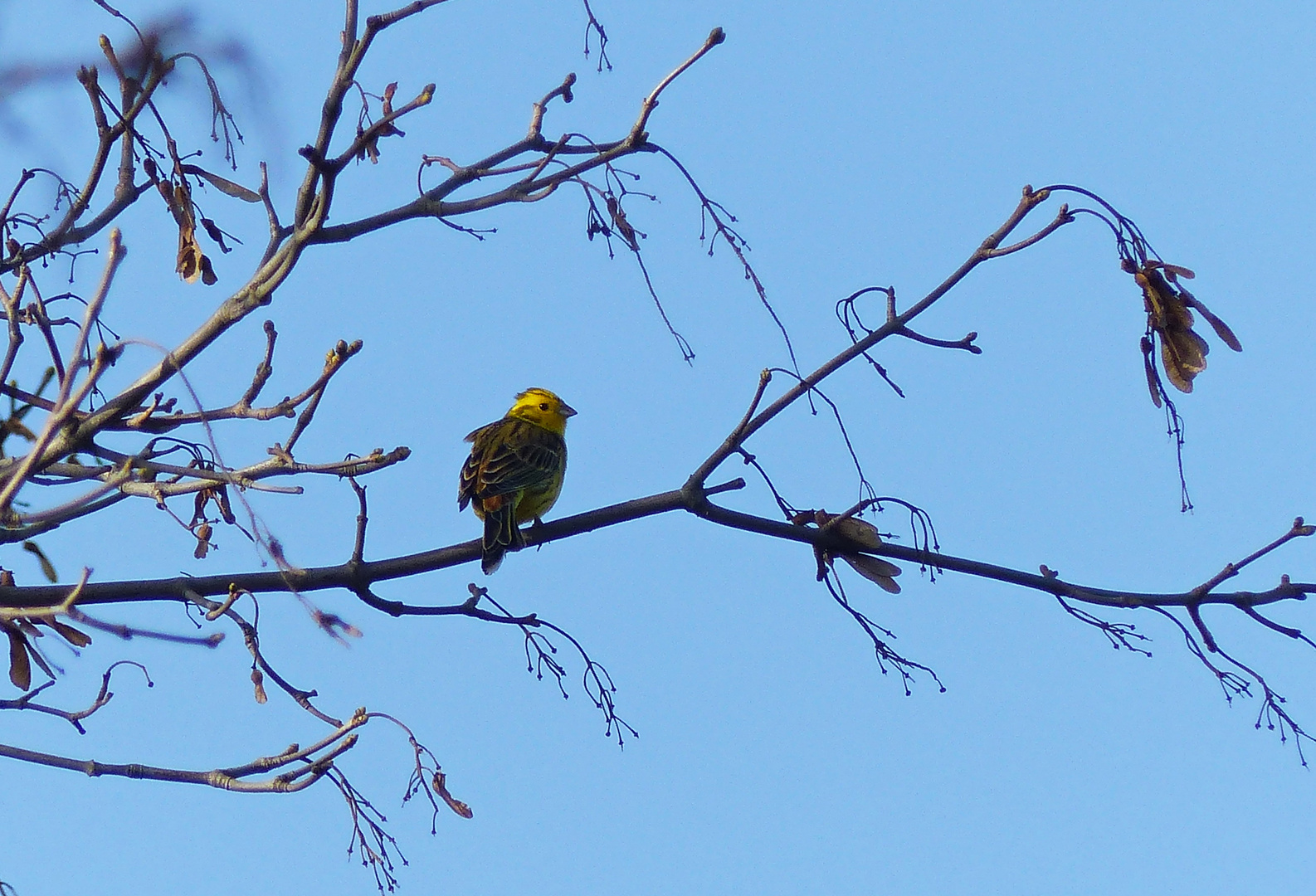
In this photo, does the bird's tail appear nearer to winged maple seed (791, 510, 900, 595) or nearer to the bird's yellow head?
winged maple seed (791, 510, 900, 595)

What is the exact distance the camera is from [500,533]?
6.88m

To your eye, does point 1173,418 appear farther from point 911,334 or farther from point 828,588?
point 828,588

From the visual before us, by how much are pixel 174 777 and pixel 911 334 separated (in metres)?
2.66

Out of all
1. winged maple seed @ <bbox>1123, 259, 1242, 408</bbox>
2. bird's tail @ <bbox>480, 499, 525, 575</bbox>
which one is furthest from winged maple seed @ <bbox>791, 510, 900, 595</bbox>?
bird's tail @ <bbox>480, 499, 525, 575</bbox>

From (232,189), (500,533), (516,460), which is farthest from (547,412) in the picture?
(232,189)

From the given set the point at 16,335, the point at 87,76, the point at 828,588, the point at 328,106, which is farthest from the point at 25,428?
the point at 828,588

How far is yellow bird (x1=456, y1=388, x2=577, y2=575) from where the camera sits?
7070 millimetres

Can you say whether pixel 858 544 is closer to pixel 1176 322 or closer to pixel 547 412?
pixel 1176 322

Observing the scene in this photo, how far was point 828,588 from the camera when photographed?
498cm

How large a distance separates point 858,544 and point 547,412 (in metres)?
5.62

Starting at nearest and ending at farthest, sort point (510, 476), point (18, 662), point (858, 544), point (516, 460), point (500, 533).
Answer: point (18, 662) < point (858, 544) < point (500, 533) < point (510, 476) < point (516, 460)

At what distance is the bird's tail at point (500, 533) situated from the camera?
21.0 ft

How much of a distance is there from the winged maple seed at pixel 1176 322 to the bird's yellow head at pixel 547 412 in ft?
19.0

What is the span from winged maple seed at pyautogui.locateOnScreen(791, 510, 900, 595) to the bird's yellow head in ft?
16.7
